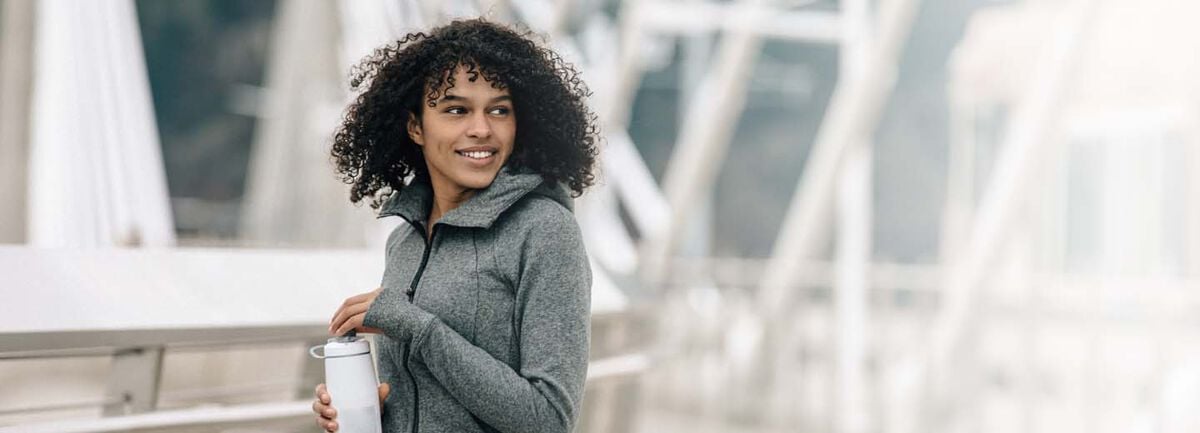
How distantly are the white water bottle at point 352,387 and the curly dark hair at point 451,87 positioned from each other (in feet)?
0.96

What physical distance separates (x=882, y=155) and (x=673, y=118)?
487 cm

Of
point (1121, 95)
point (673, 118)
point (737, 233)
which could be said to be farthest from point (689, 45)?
point (1121, 95)

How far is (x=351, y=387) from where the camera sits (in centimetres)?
159

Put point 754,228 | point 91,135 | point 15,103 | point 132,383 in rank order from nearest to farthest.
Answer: point 132,383 → point 15,103 → point 91,135 → point 754,228

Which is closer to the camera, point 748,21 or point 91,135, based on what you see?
point 91,135

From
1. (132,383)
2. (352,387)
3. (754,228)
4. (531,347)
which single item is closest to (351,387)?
(352,387)

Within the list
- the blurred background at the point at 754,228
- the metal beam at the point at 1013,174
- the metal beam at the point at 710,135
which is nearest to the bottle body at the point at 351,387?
the blurred background at the point at 754,228

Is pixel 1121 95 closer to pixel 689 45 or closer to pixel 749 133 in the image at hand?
pixel 749 133

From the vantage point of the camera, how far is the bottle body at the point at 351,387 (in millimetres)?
1586

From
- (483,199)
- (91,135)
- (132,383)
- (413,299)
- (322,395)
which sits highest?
(91,135)

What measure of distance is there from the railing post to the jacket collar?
31.9 inches

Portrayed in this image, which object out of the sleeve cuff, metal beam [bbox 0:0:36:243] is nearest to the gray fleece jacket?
the sleeve cuff

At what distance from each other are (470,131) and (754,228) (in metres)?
11.8

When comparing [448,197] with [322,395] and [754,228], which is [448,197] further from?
[754,228]
